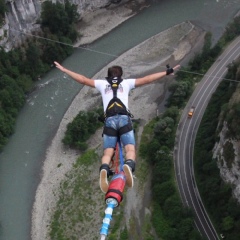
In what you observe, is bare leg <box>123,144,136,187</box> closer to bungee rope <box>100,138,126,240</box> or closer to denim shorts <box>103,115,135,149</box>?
bungee rope <box>100,138,126,240</box>

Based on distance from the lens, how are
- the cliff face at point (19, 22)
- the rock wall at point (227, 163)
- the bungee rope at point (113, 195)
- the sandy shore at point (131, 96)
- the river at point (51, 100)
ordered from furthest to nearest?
the cliff face at point (19, 22)
the river at point (51, 100)
the sandy shore at point (131, 96)
the rock wall at point (227, 163)
the bungee rope at point (113, 195)

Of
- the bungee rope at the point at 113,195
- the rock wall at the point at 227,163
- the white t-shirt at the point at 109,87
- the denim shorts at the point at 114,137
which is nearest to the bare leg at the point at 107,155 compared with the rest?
the denim shorts at the point at 114,137

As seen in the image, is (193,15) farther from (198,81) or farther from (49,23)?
(49,23)

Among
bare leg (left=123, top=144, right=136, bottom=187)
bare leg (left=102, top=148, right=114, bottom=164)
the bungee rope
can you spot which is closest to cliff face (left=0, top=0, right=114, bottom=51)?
bare leg (left=102, top=148, right=114, bottom=164)

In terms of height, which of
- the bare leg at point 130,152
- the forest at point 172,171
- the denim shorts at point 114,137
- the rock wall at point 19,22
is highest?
the denim shorts at point 114,137

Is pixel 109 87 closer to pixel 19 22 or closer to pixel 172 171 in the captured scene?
pixel 172 171


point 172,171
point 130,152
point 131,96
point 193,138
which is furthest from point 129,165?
point 131,96

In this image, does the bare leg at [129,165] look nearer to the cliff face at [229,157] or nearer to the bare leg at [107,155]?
the bare leg at [107,155]

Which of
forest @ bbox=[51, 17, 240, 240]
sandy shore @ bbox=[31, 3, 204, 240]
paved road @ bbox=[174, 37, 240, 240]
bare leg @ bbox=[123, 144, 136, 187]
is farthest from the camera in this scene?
sandy shore @ bbox=[31, 3, 204, 240]
